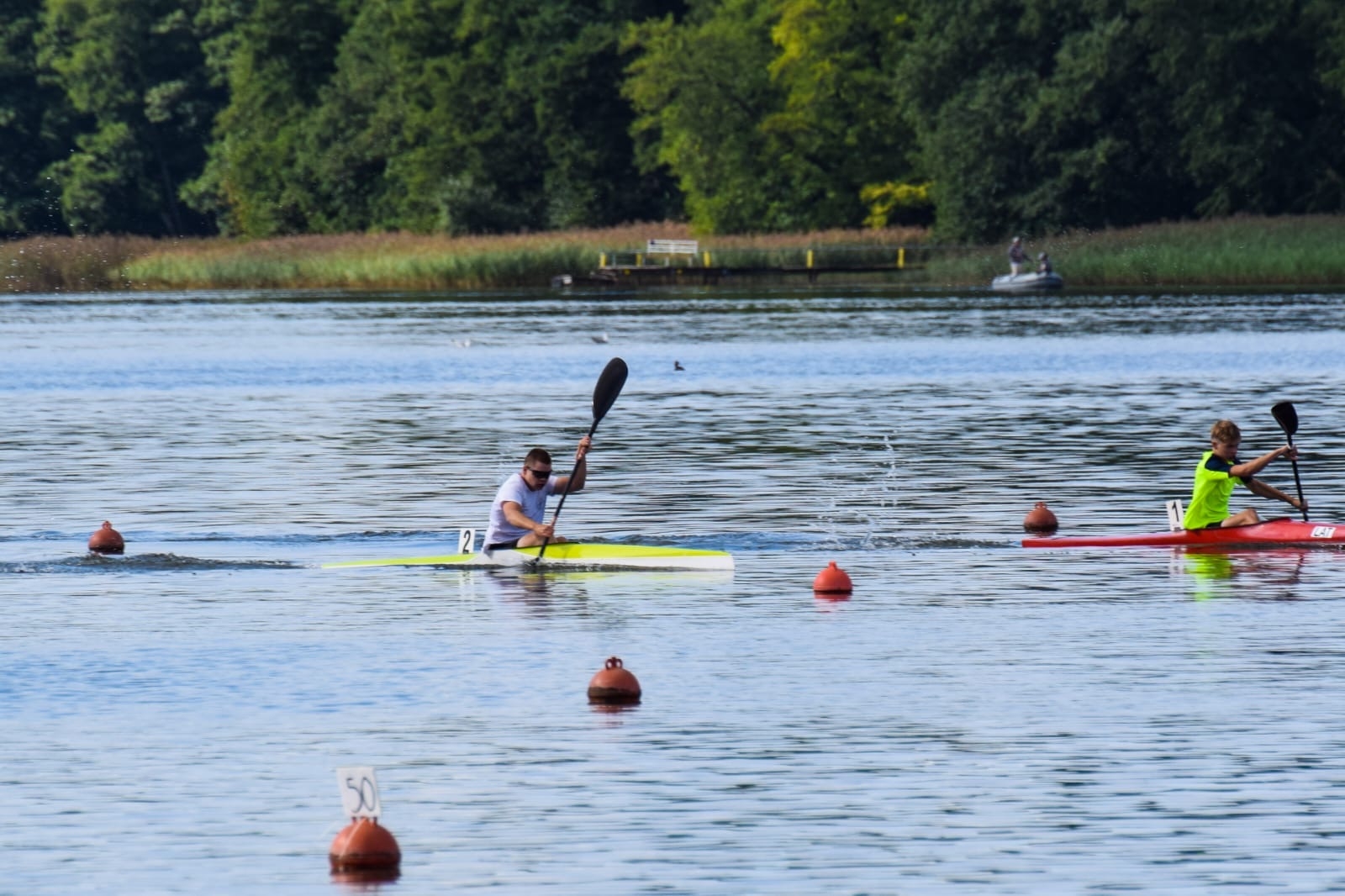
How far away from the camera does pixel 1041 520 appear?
23703mm

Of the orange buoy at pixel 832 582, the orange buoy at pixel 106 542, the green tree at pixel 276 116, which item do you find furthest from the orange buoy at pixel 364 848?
the green tree at pixel 276 116

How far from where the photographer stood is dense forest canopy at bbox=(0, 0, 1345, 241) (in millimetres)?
93625

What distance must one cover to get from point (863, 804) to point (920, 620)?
20.6ft

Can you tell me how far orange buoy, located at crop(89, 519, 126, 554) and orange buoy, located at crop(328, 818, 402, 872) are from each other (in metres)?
12.1

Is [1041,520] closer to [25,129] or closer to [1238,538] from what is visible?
[1238,538]

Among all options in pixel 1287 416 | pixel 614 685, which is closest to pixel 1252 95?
pixel 1287 416

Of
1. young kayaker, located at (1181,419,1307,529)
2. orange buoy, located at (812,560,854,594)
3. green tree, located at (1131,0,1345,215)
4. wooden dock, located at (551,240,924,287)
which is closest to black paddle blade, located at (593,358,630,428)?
orange buoy, located at (812,560,854,594)

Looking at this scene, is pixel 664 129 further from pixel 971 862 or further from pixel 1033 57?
pixel 971 862

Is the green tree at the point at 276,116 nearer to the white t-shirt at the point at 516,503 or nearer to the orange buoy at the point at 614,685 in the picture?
the white t-shirt at the point at 516,503

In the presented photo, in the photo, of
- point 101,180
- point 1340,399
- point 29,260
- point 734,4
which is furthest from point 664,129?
point 1340,399

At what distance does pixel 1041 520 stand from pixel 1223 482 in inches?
73.0

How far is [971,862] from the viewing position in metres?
11.8

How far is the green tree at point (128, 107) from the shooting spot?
449ft

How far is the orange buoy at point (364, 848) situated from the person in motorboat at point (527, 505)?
10.1 m
